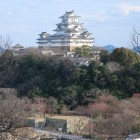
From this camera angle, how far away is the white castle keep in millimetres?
31094

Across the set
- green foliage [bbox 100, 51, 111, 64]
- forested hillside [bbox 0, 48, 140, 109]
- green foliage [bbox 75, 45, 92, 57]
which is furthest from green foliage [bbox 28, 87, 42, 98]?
green foliage [bbox 75, 45, 92, 57]

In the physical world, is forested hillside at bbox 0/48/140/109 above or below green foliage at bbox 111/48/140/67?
below

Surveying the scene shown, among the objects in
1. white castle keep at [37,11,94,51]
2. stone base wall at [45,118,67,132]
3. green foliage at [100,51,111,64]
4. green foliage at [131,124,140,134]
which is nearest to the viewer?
green foliage at [131,124,140,134]

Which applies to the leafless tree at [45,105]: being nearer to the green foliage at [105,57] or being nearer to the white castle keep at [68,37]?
the green foliage at [105,57]

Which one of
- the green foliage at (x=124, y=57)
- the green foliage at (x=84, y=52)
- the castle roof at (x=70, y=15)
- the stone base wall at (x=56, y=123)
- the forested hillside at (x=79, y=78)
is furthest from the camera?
the castle roof at (x=70, y=15)

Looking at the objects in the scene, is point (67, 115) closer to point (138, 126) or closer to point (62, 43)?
point (138, 126)

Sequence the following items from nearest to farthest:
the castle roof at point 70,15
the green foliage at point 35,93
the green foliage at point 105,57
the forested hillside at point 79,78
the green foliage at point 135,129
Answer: the green foliage at point 135,129, the forested hillside at point 79,78, the green foliage at point 35,93, the green foliage at point 105,57, the castle roof at point 70,15

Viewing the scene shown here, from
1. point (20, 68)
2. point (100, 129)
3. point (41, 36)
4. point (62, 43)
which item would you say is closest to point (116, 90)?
point (100, 129)

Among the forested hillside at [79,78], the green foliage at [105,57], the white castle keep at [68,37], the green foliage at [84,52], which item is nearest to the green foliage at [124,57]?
the forested hillside at [79,78]

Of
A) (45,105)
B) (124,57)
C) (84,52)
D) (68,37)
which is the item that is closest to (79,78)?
(45,105)

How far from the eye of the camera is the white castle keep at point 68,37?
A: 31.1 metres

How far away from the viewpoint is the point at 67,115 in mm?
18672

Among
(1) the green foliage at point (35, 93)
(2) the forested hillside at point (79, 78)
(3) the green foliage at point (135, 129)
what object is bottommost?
(3) the green foliage at point (135, 129)

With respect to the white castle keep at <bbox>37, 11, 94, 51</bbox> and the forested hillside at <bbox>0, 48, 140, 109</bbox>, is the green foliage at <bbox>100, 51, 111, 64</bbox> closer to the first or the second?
the forested hillside at <bbox>0, 48, 140, 109</bbox>
